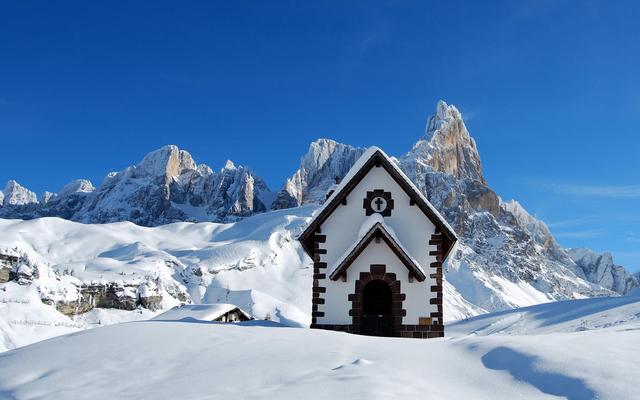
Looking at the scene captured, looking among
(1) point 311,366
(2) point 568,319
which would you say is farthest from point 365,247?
(1) point 311,366

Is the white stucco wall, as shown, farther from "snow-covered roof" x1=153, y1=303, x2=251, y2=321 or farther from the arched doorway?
"snow-covered roof" x1=153, y1=303, x2=251, y2=321

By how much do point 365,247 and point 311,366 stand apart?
8244 mm

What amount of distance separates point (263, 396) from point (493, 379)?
125 inches

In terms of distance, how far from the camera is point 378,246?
17.4m

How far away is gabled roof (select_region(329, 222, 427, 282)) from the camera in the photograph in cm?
1677

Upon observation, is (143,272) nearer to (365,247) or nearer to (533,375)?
(365,247)

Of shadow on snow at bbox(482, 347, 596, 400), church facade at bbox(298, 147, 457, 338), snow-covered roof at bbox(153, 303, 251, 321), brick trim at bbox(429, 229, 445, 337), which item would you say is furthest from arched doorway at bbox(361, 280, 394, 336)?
snow-covered roof at bbox(153, 303, 251, 321)

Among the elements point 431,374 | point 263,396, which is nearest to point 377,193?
point 431,374

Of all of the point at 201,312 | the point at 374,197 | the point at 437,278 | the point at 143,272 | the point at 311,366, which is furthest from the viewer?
the point at 143,272

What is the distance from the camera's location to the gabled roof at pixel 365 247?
55.0 ft

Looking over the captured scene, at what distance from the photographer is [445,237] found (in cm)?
1802

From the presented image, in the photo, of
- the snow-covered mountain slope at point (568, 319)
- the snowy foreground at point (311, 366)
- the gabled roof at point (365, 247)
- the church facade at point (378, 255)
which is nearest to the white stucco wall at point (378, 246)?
the church facade at point (378, 255)

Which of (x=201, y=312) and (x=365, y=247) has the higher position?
(x=365, y=247)

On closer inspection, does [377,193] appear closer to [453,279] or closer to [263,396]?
[263,396]
